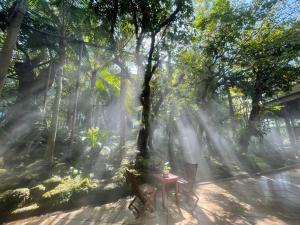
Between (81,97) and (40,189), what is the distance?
15.2 meters

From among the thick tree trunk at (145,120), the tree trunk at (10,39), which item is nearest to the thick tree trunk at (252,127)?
the thick tree trunk at (145,120)

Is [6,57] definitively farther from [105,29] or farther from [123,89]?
[123,89]

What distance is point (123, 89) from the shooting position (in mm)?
11906

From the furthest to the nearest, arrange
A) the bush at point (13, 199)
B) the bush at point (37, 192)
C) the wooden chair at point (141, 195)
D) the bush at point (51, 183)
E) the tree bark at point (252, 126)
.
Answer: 1. the tree bark at point (252, 126)
2. the bush at point (51, 183)
3. the bush at point (37, 192)
4. the bush at point (13, 199)
5. the wooden chair at point (141, 195)

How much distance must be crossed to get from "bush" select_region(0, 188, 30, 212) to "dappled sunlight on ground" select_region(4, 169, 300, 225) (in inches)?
23.9

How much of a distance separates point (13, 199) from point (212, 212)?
18.1 ft

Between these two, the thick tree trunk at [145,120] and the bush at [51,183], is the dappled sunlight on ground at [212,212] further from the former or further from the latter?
the thick tree trunk at [145,120]

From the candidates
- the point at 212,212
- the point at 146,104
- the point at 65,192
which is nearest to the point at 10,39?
the point at 65,192

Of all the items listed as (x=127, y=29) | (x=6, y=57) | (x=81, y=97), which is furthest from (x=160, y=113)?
(x=81, y=97)

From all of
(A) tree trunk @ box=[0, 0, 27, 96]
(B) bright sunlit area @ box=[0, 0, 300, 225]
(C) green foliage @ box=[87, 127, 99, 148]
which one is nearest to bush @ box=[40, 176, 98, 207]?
(B) bright sunlit area @ box=[0, 0, 300, 225]

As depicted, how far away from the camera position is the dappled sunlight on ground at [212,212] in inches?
184

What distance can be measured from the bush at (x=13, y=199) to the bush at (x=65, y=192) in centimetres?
49

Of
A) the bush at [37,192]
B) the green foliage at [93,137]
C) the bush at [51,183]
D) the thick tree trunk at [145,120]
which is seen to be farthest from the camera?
the green foliage at [93,137]

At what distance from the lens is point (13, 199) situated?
537 centimetres
